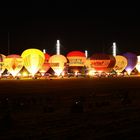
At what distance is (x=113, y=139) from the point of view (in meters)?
12.3

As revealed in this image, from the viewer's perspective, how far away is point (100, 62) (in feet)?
251

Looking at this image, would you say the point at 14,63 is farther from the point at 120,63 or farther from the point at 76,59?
the point at 120,63

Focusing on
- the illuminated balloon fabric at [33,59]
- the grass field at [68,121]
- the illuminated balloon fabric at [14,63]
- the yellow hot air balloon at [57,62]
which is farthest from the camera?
the yellow hot air balloon at [57,62]

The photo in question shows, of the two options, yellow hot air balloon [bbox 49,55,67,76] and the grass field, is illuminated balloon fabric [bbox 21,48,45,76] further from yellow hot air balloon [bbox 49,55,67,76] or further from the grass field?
the grass field

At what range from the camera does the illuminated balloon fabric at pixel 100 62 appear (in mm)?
76438

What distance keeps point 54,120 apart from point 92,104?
610 centimetres

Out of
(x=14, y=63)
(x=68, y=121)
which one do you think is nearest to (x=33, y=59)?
(x=14, y=63)

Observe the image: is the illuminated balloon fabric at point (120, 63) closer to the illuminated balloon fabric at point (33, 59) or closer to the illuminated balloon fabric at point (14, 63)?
the illuminated balloon fabric at point (33, 59)

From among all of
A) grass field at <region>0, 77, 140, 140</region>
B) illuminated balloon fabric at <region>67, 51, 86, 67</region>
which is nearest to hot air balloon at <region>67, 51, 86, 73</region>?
illuminated balloon fabric at <region>67, 51, 86, 67</region>

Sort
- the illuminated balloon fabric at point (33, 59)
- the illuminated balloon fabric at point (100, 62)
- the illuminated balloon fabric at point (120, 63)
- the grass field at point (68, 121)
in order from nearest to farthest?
the grass field at point (68, 121) < the illuminated balloon fabric at point (33, 59) < the illuminated balloon fabric at point (100, 62) < the illuminated balloon fabric at point (120, 63)

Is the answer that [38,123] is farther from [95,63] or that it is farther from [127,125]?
[95,63]

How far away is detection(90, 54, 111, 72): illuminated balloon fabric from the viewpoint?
76438 millimetres

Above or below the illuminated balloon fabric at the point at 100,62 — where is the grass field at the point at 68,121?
below

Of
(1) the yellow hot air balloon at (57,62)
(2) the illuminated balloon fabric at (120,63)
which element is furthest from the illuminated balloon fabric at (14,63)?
(2) the illuminated balloon fabric at (120,63)
